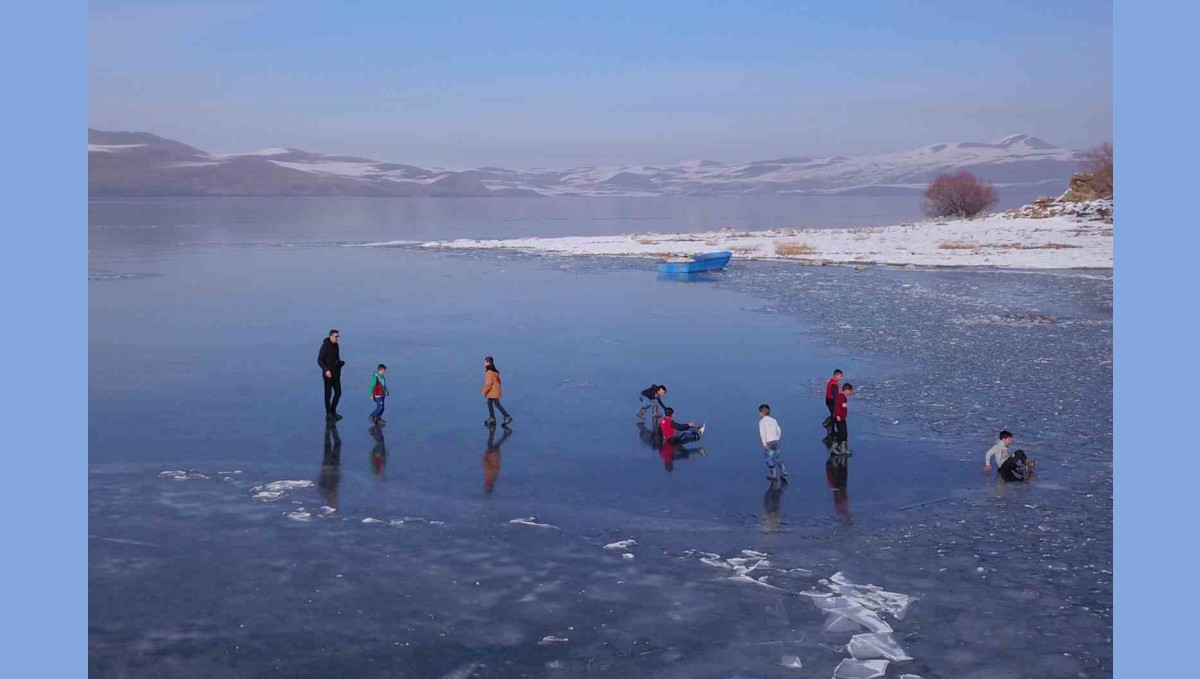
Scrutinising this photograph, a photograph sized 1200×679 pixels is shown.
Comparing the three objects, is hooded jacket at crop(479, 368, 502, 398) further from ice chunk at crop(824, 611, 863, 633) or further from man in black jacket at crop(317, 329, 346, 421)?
ice chunk at crop(824, 611, 863, 633)

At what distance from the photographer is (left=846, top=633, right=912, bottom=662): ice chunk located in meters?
8.41

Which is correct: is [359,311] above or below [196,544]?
above

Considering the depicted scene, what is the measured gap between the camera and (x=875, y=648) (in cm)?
854

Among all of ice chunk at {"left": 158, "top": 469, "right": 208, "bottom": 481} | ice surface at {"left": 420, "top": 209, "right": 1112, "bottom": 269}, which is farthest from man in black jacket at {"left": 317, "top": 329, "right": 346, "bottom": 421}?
ice surface at {"left": 420, "top": 209, "right": 1112, "bottom": 269}

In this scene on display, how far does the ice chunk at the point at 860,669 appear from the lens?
8.08m

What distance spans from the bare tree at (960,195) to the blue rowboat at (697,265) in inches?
1912

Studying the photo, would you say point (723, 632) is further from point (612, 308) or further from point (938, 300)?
point (938, 300)

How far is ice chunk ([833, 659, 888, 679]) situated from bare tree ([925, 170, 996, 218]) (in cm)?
8202

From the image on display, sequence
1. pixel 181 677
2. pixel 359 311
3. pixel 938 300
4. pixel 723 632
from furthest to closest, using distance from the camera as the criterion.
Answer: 1. pixel 938 300
2. pixel 359 311
3. pixel 723 632
4. pixel 181 677

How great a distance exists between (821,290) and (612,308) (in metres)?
8.61

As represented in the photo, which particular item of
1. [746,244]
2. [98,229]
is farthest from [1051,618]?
[98,229]

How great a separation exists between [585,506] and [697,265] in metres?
30.3

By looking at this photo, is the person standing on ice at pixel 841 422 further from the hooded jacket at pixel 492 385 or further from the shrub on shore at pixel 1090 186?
the shrub on shore at pixel 1090 186

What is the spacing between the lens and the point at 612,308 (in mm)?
31031
